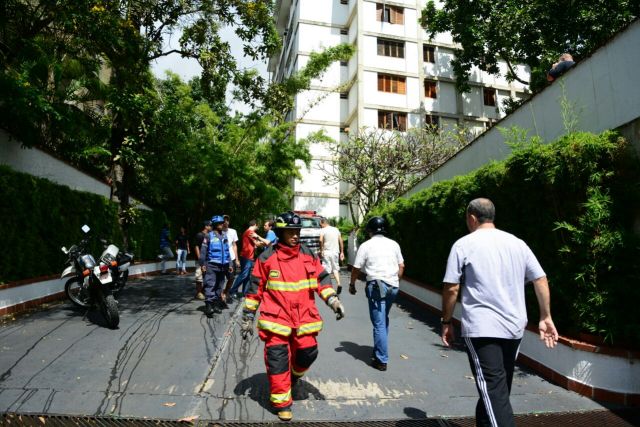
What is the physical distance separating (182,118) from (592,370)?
1073 cm

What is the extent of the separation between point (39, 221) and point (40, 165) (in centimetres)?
155

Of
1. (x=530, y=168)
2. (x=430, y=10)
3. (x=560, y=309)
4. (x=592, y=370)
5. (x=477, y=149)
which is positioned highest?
(x=430, y=10)

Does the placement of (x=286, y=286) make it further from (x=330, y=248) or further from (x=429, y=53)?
(x=429, y=53)

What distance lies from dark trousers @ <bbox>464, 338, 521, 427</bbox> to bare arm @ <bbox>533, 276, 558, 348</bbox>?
302mm

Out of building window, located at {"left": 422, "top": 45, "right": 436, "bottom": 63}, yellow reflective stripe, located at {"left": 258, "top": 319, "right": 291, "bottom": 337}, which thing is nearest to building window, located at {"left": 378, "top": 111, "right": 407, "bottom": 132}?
building window, located at {"left": 422, "top": 45, "right": 436, "bottom": 63}

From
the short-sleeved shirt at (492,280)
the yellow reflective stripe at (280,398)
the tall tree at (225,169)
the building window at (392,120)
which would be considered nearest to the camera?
the short-sleeved shirt at (492,280)

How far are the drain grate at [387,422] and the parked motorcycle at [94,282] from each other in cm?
308

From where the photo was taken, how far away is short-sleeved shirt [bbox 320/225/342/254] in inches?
387

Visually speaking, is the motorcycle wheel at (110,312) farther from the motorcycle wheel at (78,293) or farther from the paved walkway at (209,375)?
the motorcycle wheel at (78,293)

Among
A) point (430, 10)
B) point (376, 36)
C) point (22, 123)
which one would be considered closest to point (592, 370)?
point (22, 123)

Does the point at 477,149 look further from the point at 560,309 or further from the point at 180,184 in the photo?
the point at 180,184

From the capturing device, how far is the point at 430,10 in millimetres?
21312

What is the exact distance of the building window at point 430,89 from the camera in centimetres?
2916

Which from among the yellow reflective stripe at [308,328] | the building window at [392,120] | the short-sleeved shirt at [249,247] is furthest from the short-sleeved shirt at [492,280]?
the building window at [392,120]
